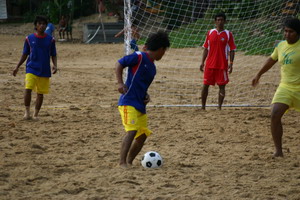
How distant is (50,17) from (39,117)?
21.1 m

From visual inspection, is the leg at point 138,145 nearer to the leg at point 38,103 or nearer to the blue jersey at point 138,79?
the blue jersey at point 138,79

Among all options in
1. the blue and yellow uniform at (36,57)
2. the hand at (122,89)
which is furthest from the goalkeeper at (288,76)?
the blue and yellow uniform at (36,57)

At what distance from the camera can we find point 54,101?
33.1 ft

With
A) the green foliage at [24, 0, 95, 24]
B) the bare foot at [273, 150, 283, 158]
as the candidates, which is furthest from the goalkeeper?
the green foliage at [24, 0, 95, 24]

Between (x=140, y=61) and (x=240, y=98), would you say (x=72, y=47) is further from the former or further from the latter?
(x=140, y=61)

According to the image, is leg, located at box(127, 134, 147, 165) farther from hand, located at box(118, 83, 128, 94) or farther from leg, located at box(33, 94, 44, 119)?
leg, located at box(33, 94, 44, 119)

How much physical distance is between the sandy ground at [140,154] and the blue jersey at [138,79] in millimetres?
767

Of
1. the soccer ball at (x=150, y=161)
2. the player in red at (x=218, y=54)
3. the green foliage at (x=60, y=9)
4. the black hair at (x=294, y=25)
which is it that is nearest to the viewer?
the soccer ball at (x=150, y=161)

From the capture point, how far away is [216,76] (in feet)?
30.1

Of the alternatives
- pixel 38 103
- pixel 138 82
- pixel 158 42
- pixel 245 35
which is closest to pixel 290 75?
pixel 158 42

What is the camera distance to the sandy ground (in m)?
4.86

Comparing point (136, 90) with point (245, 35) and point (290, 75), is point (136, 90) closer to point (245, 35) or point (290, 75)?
point (290, 75)

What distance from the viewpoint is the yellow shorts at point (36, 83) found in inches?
323

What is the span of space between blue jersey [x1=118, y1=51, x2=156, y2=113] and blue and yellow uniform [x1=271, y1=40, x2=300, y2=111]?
1734 millimetres
